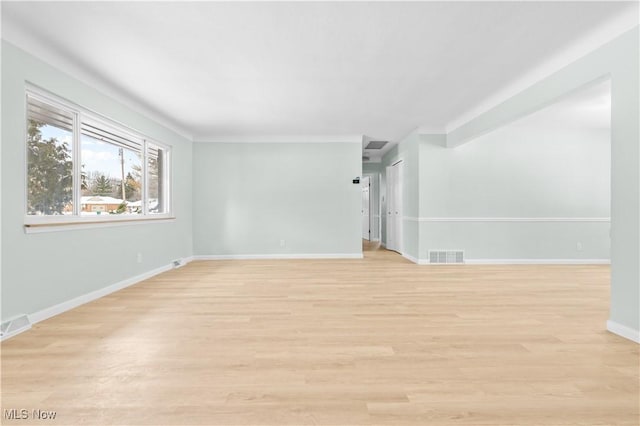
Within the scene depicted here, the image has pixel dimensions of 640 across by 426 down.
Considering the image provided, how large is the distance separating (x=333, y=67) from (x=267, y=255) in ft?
13.5

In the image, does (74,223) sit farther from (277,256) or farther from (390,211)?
(390,211)

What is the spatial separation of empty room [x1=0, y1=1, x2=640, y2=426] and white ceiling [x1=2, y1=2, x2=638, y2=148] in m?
0.02

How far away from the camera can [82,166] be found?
11.0ft

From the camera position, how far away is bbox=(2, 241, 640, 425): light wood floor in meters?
1.50

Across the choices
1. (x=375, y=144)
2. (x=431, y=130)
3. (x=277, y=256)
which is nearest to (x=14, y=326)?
(x=277, y=256)

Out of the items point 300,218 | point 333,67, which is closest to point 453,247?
point 300,218

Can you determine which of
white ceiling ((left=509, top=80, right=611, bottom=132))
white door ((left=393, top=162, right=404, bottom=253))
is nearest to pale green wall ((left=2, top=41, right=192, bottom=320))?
white door ((left=393, top=162, right=404, bottom=253))

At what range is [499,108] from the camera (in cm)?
411

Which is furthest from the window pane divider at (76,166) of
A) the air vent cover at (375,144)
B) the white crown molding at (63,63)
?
the air vent cover at (375,144)

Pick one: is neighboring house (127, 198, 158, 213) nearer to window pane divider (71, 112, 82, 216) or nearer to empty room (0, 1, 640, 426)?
empty room (0, 1, 640, 426)

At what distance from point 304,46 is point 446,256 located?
4491 millimetres

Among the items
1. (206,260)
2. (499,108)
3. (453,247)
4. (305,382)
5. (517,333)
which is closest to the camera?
(305,382)

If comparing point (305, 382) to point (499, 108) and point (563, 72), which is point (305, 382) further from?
point (499, 108)

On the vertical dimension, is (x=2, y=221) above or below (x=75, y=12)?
below
